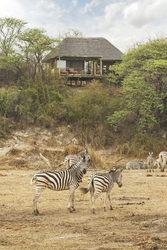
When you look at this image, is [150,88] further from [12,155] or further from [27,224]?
[27,224]

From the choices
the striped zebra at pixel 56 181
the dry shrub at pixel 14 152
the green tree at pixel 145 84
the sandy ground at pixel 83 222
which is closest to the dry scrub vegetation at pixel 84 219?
the sandy ground at pixel 83 222

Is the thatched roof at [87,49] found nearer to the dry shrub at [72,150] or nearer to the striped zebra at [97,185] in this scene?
the dry shrub at [72,150]

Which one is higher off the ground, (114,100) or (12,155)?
(114,100)

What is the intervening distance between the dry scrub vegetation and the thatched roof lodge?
21.3 metres

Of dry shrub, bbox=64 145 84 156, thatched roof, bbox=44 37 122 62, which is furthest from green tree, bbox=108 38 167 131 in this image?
thatched roof, bbox=44 37 122 62

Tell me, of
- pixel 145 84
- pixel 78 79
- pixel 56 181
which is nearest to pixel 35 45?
pixel 78 79

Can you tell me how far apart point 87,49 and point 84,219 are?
30.6m

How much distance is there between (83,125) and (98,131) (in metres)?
1.61

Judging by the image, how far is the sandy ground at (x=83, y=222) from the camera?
6934mm

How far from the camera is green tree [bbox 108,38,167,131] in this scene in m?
28.2

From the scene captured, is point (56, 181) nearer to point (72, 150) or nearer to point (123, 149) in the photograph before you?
point (72, 150)

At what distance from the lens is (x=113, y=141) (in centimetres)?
2955

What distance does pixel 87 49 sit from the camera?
123 feet

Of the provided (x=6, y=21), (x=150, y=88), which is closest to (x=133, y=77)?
(x=150, y=88)
